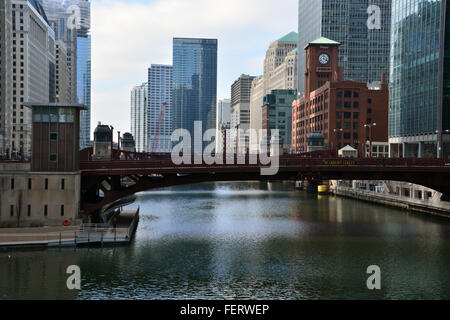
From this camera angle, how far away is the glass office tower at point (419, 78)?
108 metres

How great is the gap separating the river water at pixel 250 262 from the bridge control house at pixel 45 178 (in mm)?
7278

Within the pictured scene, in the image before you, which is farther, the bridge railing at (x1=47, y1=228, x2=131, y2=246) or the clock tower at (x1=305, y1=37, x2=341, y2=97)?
the clock tower at (x1=305, y1=37, x2=341, y2=97)

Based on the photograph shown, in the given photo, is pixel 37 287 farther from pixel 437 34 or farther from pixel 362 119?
pixel 362 119

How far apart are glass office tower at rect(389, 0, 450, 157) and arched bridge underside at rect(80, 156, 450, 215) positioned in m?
39.2

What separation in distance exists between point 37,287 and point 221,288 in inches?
522

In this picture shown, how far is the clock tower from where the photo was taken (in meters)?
188

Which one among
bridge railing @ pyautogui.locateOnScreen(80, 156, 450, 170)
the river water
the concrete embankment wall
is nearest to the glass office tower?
the concrete embankment wall

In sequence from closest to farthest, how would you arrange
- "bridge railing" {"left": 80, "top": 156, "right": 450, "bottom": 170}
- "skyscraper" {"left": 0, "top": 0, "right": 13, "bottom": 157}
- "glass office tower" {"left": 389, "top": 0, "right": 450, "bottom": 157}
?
1. "bridge railing" {"left": 80, "top": 156, "right": 450, "bottom": 170}
2. "glass office tower" {"left": 389, "top": 0, "right": 450, "bottom": 157}
3. "skyscraper" {"left": 0, "top": 0, "right": 13, "bottom": 157}

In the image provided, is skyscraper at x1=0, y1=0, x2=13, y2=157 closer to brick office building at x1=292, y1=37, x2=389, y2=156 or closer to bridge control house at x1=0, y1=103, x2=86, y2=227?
brick office building at x1=292, y1=37, x2=389, y2=156

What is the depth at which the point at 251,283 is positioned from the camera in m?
37.0

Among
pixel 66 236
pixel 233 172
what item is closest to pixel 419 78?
pixel 233 172

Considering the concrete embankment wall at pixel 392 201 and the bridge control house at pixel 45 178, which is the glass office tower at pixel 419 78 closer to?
the concrete embankment wall at pixel 392 201

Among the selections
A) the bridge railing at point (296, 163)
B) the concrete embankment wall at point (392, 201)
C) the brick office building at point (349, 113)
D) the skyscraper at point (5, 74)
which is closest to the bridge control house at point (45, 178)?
the bridge railing at point (296, 163)
